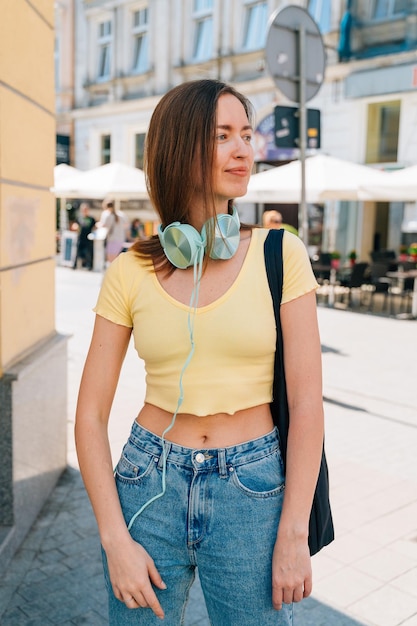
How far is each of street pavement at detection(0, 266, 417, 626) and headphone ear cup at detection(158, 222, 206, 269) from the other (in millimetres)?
1976

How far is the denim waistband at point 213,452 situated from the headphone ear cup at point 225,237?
44 cm

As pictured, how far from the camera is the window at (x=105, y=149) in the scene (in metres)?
25.8

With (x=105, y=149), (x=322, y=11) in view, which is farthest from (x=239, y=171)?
(x=105, y=149)

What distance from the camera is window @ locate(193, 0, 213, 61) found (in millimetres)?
21641

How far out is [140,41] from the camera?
2431 centimetres

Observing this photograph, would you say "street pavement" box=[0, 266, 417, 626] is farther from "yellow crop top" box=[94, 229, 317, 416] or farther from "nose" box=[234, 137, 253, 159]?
"nose" box=[234, 137, 253, 159]

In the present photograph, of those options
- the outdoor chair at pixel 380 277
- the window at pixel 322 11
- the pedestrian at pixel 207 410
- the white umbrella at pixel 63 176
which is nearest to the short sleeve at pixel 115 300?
the pedestrian at pixel 207 410

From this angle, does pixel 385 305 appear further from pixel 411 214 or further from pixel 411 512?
pixel 411 512

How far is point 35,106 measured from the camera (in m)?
3.88

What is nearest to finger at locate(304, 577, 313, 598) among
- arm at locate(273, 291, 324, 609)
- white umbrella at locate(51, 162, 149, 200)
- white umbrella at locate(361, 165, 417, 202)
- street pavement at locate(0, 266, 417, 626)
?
arm at locate(273, 291, 324, 609)

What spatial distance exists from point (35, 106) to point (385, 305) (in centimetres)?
998

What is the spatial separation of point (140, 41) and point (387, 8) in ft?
33.6

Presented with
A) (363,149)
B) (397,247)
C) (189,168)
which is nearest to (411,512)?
(189,168)

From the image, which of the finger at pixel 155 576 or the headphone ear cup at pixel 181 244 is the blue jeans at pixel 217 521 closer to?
the finger at pixel 155 576
